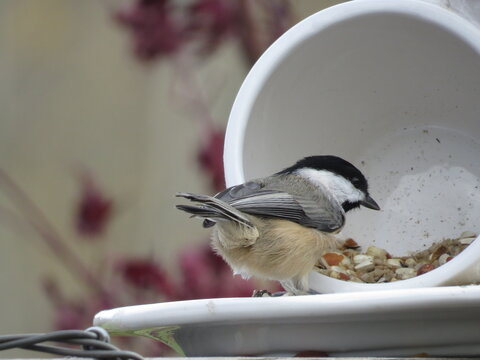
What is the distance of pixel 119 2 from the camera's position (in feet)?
6.50

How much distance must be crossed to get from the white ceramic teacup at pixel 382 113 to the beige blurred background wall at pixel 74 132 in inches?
34.1

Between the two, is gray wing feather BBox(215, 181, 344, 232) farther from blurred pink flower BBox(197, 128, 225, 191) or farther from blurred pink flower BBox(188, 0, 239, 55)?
blurred pink flower BBox(188, 0, 239, 55)

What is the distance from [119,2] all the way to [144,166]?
0.62m

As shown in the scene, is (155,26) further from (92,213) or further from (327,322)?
(327,322)

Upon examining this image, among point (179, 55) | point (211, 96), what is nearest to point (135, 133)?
point (211, 96)

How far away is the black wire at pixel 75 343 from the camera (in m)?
0.57

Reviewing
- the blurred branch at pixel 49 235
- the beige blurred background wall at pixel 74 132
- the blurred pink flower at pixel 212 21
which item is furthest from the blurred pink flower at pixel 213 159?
the beige blurred background wall at pixel 74 132

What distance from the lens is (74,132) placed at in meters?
2.48

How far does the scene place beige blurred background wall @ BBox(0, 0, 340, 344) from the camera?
7.79 feet

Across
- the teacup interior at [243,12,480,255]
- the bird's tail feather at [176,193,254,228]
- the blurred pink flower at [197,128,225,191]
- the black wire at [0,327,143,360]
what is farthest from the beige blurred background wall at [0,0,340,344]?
the black wire at [0,327,143,360]

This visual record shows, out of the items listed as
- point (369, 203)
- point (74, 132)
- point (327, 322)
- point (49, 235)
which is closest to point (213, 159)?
point (369, 203)

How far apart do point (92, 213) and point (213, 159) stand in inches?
12.1

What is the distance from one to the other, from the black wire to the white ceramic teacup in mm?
715

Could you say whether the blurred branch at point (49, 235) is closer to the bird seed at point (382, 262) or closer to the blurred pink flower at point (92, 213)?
the blurred pink flower at point (92, 213)
